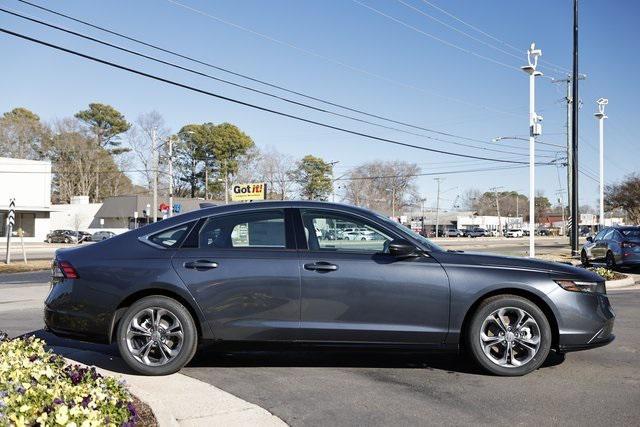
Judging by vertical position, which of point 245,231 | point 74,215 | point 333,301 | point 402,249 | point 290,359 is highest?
point 74,215

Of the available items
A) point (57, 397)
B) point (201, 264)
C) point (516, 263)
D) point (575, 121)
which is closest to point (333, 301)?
point (201, 264)

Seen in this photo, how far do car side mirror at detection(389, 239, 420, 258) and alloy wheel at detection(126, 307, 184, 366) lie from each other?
2.03 m

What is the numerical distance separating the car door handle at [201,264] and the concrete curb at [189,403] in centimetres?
100

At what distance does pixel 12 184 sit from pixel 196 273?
5161 cm

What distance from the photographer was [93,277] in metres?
5.53

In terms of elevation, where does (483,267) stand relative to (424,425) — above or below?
above

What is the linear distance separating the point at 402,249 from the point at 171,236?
2.16 meters

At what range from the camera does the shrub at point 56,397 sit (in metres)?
3.28

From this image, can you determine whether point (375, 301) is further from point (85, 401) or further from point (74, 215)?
point (74, 215)

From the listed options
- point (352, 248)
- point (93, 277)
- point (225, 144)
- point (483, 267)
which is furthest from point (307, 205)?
point (225, 144)

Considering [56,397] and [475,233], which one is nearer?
[56,397]

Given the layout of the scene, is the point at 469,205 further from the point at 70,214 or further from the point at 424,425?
the point at 424,425

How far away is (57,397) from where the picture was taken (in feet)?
11.8

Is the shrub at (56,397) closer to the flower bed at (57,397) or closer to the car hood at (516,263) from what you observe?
the flower bed at (57,397)
